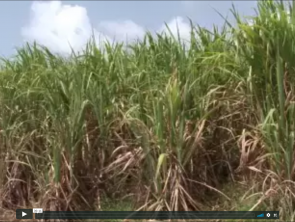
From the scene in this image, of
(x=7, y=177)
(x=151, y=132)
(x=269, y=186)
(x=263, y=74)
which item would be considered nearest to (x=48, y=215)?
(x=7, y=177)

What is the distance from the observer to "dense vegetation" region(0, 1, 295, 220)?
15.2ft

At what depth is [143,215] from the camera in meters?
4.62

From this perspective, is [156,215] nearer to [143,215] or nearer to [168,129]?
[143,215]

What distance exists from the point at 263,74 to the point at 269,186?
1.00 meters

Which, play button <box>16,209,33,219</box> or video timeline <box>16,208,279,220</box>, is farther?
play button <box>16,209,33,219</box>

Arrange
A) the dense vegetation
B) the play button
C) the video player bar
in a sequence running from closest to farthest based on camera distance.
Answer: the video player bar → the dense vegetation → the play button

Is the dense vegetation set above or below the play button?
above

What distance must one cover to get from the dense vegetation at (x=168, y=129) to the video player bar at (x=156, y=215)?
55mm

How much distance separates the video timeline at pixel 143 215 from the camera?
14.7 ft

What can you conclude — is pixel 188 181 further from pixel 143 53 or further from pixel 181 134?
pixel 143 53

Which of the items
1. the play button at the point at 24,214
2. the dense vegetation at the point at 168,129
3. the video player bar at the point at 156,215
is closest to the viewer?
the video player bar at the point at 156,215

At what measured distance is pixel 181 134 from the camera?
4605mm

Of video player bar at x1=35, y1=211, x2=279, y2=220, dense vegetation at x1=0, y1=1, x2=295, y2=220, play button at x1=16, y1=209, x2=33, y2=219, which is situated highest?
dense vegetation at x1=0, y1=1, x2=295, y2=220

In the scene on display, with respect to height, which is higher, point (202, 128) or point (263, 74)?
point (263, 74)
